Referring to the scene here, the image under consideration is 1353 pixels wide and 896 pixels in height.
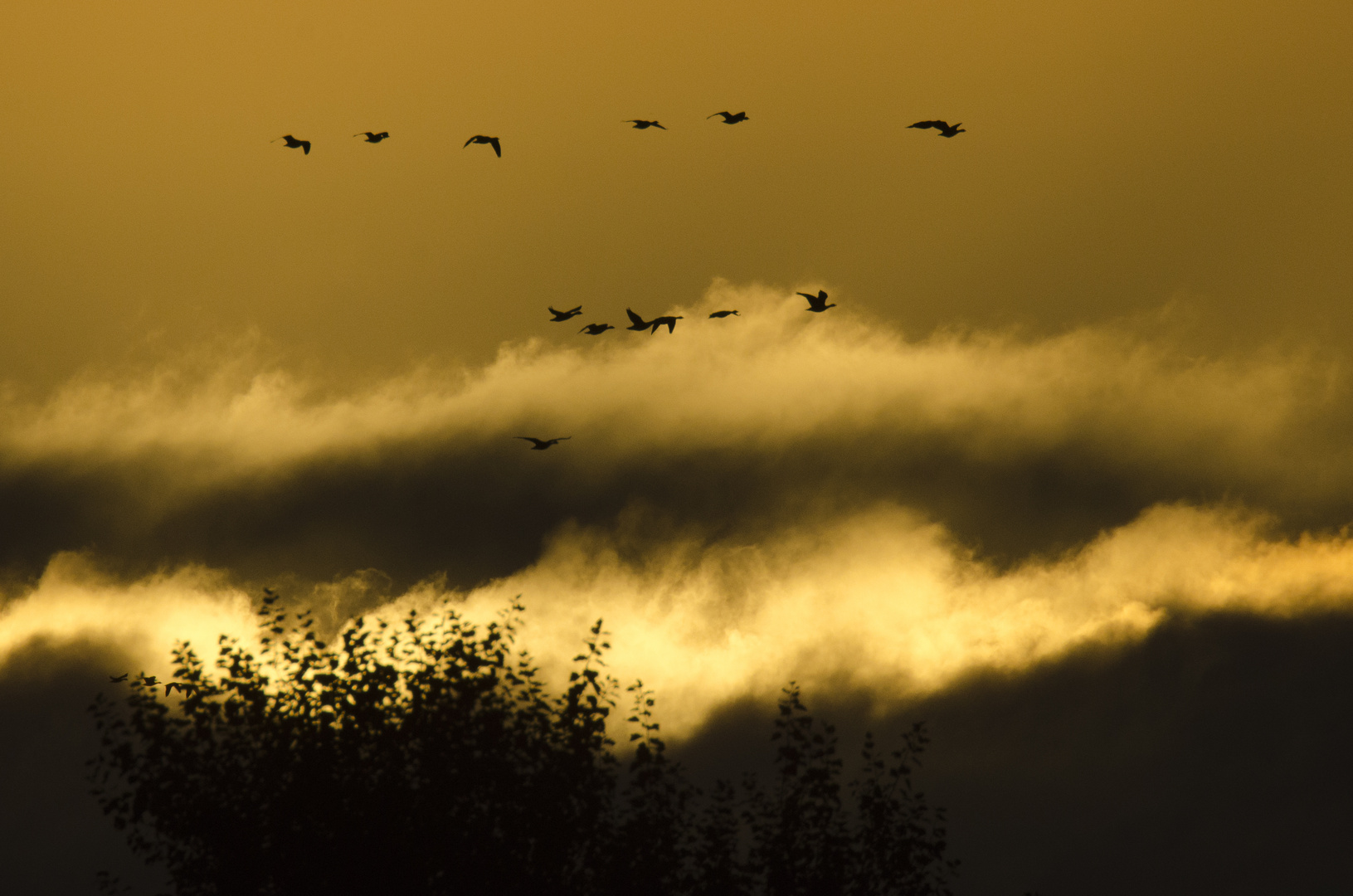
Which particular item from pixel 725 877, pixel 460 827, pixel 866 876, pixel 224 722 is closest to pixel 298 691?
pixel 224 722

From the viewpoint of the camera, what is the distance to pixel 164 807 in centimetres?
3684

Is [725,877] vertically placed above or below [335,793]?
below

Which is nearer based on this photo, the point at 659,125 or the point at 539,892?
the point at 539,892

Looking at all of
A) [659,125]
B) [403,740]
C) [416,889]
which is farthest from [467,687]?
[659,125]

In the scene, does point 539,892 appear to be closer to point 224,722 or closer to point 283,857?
point 283,857

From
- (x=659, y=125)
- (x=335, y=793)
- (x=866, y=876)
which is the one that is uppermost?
(x=659, y=125)

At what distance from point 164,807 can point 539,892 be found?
29.6 feet

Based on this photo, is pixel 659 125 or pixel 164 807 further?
pixel 659 125

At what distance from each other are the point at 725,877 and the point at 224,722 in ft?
41.8

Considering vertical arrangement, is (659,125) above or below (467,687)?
above

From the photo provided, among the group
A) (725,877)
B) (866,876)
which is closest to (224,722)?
(725,877)

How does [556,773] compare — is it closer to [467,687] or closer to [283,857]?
[467,687]

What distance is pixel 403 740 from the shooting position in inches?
1474

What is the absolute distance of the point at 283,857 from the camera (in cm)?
3625
